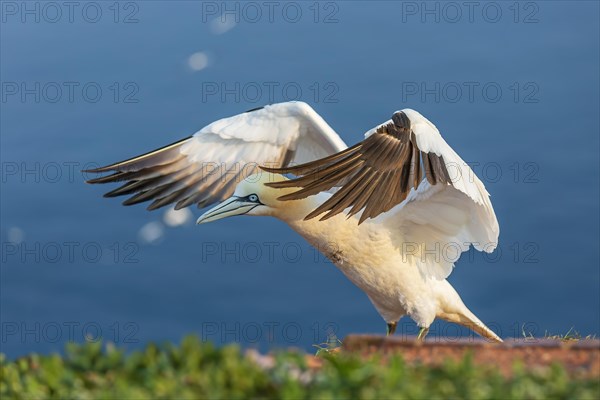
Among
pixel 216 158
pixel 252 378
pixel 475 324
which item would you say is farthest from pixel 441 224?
pixel 252 378

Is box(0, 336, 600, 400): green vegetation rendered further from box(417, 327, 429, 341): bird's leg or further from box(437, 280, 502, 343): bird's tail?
box(437, 280, 502, 343): bird's tail

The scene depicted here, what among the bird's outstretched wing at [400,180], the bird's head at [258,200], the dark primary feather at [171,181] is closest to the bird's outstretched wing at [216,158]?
the dark primary feather at [171,181]

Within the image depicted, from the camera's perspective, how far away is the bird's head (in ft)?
24.0

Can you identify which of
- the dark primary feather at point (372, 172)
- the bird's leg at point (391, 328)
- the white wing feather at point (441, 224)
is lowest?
the bird's leg at point (391, 328)

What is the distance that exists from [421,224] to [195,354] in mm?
3705

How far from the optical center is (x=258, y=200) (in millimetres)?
7340

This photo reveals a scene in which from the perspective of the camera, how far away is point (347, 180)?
6711mm

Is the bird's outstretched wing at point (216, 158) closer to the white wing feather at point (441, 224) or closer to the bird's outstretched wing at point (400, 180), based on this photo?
the white wing feather at point (441, 224)

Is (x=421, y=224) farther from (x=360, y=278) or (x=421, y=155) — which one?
(x=421, y=155)

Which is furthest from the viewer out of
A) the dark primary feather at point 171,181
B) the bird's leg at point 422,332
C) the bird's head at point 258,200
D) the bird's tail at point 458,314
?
the dark primary feather at point 171,181

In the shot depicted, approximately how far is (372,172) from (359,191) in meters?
0.16

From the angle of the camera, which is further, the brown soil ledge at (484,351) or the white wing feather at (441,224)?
the white wing feather at (441,224)

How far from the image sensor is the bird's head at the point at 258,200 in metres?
7.30

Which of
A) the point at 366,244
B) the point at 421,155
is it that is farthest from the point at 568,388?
the point at 366,244
